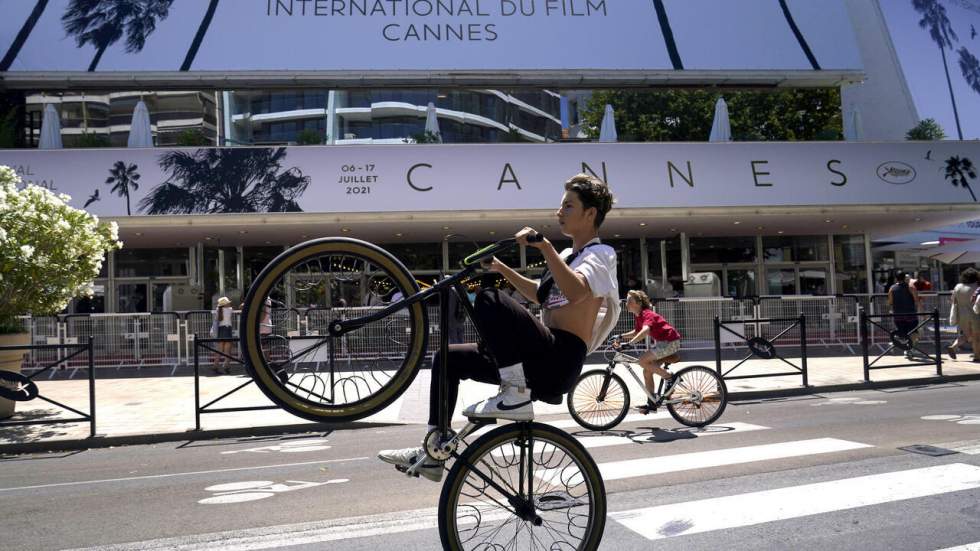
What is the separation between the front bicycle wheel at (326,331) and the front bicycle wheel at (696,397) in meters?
5.92

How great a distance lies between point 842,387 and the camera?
1231cm

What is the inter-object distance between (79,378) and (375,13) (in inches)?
541

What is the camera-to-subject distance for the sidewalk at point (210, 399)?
9712mm

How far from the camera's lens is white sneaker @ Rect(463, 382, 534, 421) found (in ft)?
11.0

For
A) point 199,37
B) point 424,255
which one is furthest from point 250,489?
point 199,37

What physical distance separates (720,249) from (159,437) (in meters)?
20.5

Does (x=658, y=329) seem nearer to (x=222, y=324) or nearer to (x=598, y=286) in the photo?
(x=598, y=286)

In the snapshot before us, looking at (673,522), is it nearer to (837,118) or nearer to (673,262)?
(673,262)

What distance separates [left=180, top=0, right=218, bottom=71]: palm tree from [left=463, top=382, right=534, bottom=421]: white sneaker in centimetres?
2087

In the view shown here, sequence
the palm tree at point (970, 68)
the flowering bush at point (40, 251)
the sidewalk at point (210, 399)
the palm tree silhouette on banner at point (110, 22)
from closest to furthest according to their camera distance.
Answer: the sidewalk at point (210, 399) < the flowering bush at point (40, 251) < the palm tree silhouette on banner at point (110, 22) < the palm tree at point (970, 68)

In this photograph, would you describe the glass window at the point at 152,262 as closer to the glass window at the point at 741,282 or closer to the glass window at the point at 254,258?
the glass window at the point at 254,258

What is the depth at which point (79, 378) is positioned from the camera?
54.4ft

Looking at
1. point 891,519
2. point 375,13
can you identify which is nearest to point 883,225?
point 375,13

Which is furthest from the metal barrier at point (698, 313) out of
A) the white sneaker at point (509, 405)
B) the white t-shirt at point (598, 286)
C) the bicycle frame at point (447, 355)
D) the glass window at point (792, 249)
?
the white sneaker at point (509, 405)
